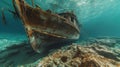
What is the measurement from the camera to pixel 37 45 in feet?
28.3

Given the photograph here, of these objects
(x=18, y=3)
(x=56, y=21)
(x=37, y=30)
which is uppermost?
(x=18, y=3)

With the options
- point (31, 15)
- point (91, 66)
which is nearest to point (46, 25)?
point (31, 15)

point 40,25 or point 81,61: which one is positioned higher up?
point 40,25

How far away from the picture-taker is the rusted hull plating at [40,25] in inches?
313

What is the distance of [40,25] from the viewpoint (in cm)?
865

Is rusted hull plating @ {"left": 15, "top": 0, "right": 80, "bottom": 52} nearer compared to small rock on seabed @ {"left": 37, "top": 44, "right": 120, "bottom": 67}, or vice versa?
small rock on seabed @ {"left": 37, "top": 44, "right": 120, "bottom": 67}

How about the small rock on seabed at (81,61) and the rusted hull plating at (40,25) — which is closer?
the small rock on seabed at (81,61)

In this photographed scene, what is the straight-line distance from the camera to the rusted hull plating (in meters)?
7.95

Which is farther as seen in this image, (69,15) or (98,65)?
(69,15)

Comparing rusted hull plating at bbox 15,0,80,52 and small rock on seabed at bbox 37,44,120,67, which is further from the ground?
rusted hull plating at bbox 15,0,80,52

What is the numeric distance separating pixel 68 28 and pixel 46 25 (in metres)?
2.47

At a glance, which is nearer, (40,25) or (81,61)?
(81,61)

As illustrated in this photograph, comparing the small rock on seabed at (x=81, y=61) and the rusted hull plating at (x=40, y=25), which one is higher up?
the rusted hull plating at (x=40, y=25)

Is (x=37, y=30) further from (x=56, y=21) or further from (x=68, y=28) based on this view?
(x=68, y=28)
